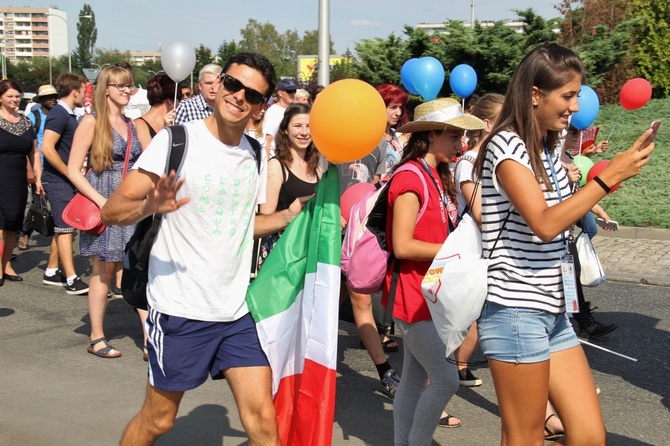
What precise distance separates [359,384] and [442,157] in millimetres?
2178

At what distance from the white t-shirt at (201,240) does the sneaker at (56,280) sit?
5790 millimetres

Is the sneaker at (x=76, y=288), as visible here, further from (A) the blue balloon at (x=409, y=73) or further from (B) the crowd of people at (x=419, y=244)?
(B) the crowd of people at (x=419, y=244)

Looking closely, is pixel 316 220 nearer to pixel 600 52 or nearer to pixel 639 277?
pixel 639 277

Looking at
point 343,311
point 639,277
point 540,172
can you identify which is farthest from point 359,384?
point 639,277

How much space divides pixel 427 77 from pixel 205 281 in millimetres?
6918

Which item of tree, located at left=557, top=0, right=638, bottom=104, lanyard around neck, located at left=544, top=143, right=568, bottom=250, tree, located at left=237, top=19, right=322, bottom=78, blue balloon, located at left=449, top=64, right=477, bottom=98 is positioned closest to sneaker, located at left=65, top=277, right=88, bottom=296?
blue balloon, located at left=449, top=64, right=477, bottom=98

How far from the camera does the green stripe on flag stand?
3518 millimetres

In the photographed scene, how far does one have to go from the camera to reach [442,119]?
12.9 ft

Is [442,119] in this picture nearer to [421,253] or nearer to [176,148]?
[421,253]

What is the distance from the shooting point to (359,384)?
5.63 metres

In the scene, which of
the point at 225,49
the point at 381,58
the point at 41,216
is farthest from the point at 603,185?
the point at 225,49

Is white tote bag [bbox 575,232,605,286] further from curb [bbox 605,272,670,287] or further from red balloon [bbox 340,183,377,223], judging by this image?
curb [bbox 605,272,670,287]

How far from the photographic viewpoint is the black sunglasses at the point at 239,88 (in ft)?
10.7

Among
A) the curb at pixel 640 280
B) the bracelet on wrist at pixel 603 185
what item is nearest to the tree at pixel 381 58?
the curb at pixel 640 280
